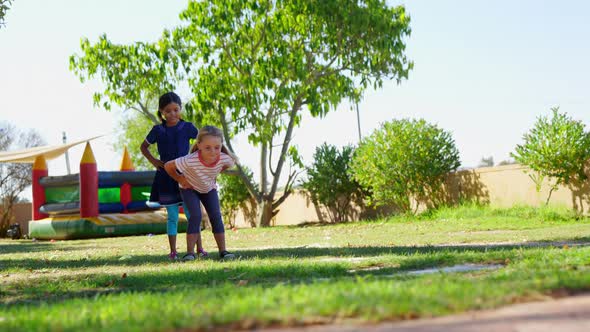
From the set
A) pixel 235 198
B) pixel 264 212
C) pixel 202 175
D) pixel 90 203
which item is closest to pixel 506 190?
pixel 264 212

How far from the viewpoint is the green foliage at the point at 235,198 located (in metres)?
29.9

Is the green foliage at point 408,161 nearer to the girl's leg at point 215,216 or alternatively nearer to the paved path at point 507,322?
the girl's leg at point 215,216

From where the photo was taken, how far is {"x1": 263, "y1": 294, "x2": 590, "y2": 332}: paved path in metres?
3.00

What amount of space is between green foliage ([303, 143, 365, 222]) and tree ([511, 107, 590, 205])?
293 inches

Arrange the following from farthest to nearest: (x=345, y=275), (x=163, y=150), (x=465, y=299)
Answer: (x=163, y=150), (x=345, y=275), (x=465, y=299)

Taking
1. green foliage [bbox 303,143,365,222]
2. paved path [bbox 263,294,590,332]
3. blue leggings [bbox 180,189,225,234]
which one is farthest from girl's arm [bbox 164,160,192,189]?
green foliage [bbox 303,143,365,222]

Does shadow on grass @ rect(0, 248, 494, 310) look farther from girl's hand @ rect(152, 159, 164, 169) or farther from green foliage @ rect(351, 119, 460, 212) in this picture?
green foliage @ rect(351, 119, 460, 212)

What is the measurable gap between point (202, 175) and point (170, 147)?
81 centimetres

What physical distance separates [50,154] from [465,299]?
21.8m

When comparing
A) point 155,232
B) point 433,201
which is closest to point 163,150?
point 155,232

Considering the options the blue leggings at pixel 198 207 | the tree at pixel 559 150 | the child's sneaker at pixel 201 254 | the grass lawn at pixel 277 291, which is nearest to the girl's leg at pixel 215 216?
the blue leggings at pixel 198 207

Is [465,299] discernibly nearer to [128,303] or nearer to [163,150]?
[128,303]

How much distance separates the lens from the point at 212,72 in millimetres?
22422

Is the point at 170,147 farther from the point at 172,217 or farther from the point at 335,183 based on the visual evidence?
the point at 335,183
